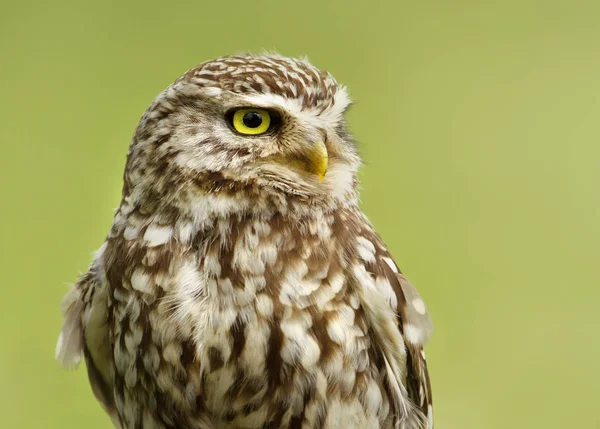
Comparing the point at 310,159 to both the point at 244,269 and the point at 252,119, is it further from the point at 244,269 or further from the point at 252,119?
the point at 244,269

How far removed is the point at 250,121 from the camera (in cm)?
198

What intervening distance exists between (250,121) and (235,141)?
6 centimetres

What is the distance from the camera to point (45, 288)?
3.69 m

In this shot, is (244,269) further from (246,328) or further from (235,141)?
(235,141)

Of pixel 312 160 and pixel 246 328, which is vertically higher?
pixel 312 160

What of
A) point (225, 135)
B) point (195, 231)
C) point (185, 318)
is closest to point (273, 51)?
point (225, 135)

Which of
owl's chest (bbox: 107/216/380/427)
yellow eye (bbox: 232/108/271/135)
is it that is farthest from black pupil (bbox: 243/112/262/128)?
owl's chest (bbox: 107/216/380/427)

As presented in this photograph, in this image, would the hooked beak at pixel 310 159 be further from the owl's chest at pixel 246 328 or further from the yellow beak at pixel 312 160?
the owl's chest at pixel 246 328

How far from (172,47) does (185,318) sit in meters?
2.44

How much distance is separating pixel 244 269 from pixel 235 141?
30 centimetres

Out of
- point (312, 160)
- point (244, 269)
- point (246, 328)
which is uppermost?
point (312, 160)

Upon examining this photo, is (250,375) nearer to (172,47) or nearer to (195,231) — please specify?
(195,231)

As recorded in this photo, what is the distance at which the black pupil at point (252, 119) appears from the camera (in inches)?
77.7

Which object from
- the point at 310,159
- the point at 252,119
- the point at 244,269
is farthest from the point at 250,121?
the point at 244,269
